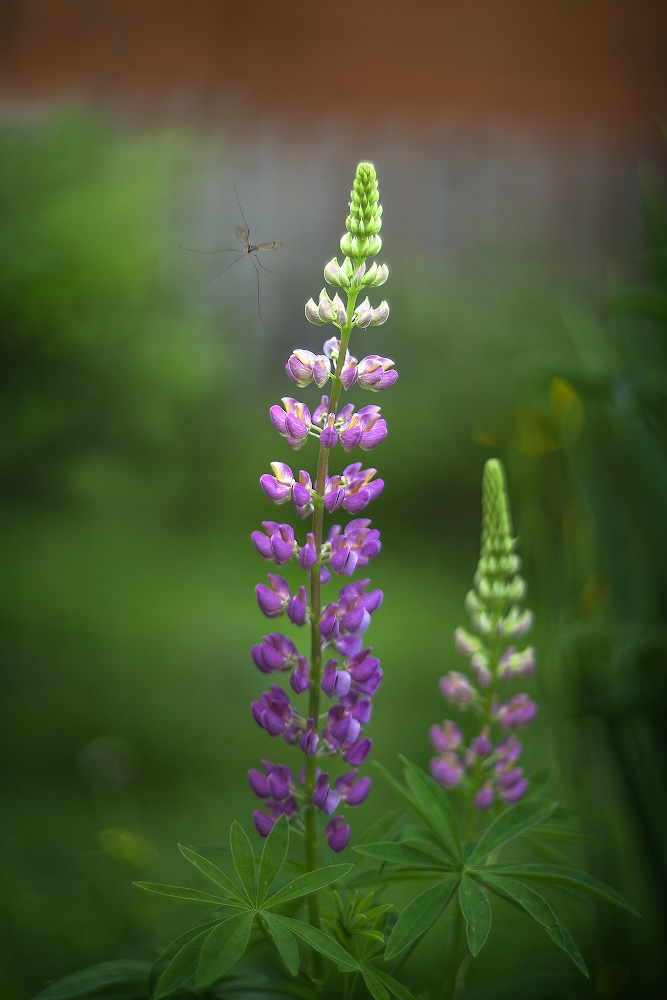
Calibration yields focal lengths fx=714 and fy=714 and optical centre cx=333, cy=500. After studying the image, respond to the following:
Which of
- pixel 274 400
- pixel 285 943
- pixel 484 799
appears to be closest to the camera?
pixel 285 943

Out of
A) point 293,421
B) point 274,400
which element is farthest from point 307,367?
point 274,400

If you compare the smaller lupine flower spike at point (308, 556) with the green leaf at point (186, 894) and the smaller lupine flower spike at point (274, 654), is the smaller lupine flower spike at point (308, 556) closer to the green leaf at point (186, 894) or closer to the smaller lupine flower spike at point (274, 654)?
the smaller lupine flower spike at point (274, 654)

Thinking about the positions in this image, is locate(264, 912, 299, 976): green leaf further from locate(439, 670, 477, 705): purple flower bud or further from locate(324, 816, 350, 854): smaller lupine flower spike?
locate(439, 670, 477, 705): purple flower bud

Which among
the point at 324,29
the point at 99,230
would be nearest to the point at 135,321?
the point at 99,230

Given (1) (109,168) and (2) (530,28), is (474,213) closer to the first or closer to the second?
(2) (530,28)

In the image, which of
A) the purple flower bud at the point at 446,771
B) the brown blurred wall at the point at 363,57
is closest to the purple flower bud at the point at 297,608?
the purple flower bud at the point at 446,771

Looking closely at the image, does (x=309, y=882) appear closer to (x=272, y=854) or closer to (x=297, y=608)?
(x=272, y=854)

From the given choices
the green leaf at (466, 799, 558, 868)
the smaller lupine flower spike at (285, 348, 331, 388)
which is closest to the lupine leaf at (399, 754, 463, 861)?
the green leaf at (466, 799, 558, 868)
